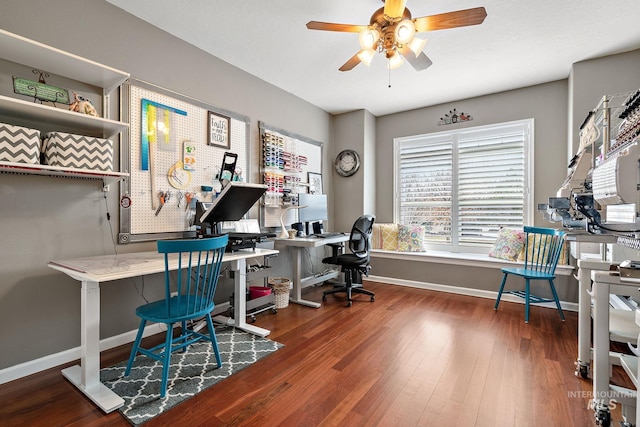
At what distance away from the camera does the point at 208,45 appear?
9.23 feet

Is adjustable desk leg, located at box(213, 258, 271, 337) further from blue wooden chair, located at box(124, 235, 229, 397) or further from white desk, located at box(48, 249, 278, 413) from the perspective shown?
white desk, located at box(48, 249, 278, 413)

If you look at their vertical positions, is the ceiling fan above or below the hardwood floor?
above

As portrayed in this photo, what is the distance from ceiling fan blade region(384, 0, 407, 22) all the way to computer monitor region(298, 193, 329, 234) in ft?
7.13

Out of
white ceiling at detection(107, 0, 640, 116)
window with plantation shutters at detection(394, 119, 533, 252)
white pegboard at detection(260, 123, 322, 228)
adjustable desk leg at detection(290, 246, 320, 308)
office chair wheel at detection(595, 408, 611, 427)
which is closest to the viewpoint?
office chair wheel at detection(595, 408, 611, 427)

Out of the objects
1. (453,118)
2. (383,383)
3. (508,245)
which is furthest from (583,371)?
(453,118)

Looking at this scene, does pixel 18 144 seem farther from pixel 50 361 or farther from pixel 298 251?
pixel 298 251

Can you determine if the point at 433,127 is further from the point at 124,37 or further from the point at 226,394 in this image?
the point at 226,394

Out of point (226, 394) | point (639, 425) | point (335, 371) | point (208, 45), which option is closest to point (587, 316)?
point (639, 425)

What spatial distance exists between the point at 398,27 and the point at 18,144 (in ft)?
7.96

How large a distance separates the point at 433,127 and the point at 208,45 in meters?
3.21

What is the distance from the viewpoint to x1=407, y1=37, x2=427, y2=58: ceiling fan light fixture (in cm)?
205

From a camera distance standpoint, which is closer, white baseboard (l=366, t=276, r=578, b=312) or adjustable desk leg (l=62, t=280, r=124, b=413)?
adjustable desk leg (l=62, t=280, r=124, b=413)

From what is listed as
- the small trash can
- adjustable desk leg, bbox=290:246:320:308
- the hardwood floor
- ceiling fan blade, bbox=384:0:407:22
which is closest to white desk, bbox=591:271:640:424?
the hardwood floor

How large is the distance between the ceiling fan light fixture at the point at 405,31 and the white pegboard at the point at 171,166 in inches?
75.9
